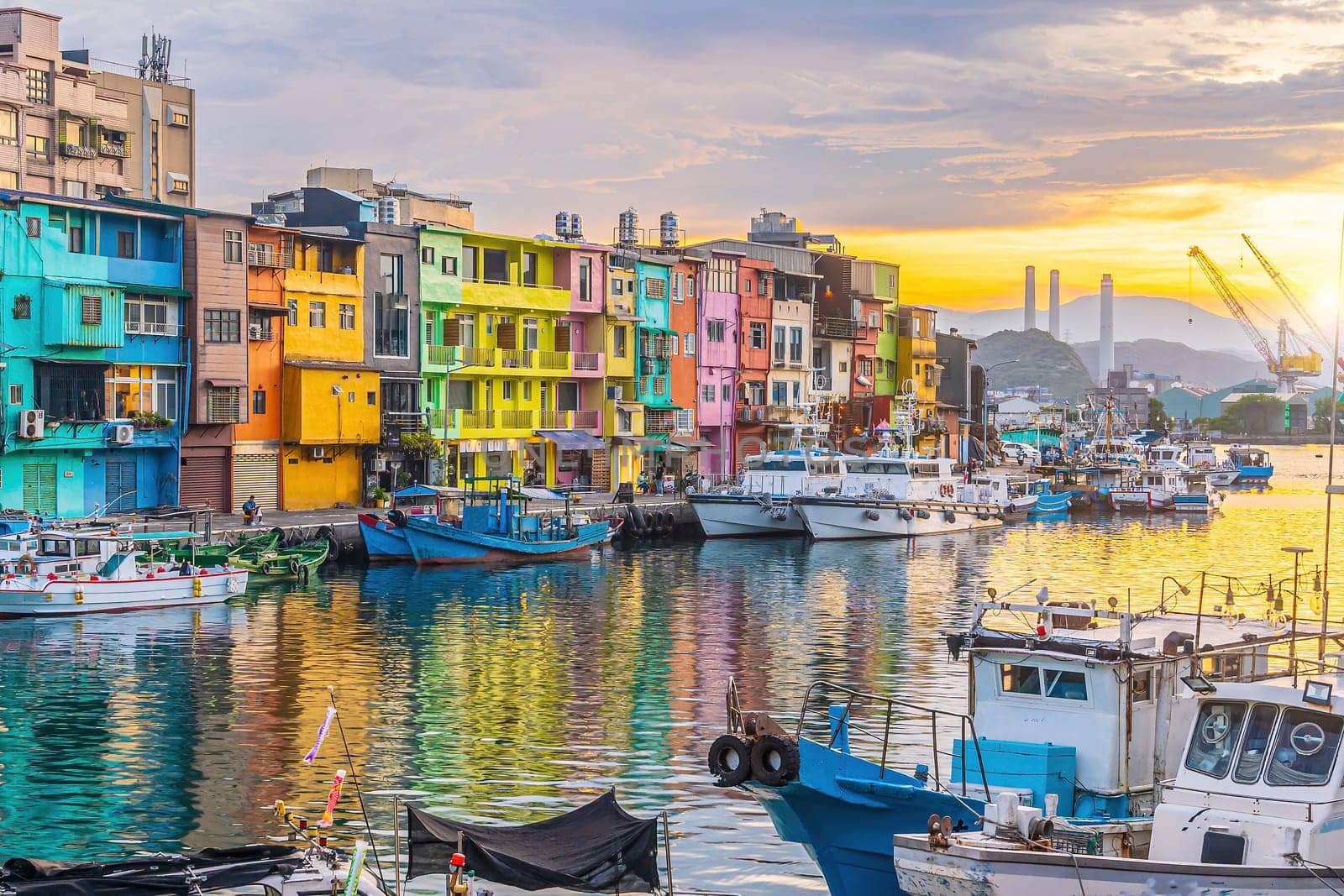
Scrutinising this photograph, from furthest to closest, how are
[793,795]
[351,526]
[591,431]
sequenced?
[591,431] → [351,526] → [793,795]

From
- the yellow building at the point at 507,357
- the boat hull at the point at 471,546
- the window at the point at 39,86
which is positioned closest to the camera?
the boat hull at the point at 471,546

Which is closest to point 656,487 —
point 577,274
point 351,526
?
point 577,274

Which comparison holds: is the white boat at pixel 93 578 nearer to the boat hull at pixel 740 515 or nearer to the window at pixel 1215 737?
the boat hull at pixel 740 515

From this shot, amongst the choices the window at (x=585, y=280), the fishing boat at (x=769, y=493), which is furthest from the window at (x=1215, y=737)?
the window at (x=585, y=280)

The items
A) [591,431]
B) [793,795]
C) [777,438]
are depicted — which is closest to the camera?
[793,795]

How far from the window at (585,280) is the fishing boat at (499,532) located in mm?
19562

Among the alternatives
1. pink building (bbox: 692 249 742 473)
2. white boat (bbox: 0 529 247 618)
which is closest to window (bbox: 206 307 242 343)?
white boat (bbox: 0 529 247 618)

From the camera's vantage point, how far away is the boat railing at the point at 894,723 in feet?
68.0

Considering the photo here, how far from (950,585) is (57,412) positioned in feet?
106

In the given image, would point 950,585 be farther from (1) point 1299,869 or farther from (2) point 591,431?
(1) point 1299,869

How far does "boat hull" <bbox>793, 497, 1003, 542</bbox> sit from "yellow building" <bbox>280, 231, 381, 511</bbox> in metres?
20.0

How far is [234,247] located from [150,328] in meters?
4.87

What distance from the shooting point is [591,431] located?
83.9 m

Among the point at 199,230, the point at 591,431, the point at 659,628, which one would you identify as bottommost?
the point at 659,628
